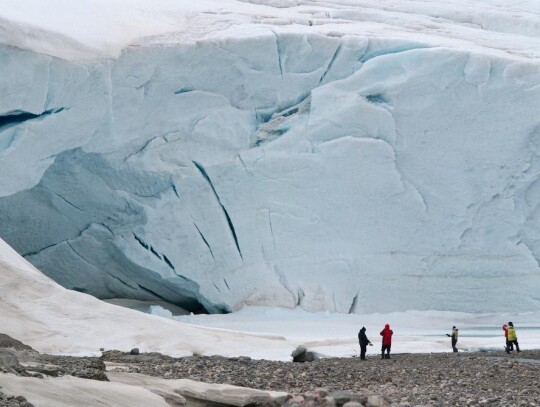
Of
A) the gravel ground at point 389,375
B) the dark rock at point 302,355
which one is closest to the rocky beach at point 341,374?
the gravel ground at point 389,375

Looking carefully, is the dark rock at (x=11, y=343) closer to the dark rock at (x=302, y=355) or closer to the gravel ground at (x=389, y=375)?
the gravel ground at (x=389, y=375)

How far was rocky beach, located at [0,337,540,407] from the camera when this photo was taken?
702 centimetres

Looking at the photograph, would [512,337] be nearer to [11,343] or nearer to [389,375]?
[389,375]

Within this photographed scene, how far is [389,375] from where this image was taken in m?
9.52

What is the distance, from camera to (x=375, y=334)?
14594 millimetres

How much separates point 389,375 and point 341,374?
1.54ft

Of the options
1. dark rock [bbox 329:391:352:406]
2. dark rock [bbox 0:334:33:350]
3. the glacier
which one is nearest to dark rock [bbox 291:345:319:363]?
dark rock [bbox 0:334:33:350]

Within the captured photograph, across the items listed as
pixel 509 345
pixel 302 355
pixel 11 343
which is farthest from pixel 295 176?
pixel 11 343

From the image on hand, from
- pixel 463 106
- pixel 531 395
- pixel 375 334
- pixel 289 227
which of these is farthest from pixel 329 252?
pixel 531 395

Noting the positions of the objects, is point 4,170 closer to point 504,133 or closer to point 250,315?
point 250,315

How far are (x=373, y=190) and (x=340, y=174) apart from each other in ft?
2.06

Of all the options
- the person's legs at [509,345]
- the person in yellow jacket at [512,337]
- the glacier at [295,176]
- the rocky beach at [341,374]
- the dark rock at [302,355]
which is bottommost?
the rocky beach at [341,374]

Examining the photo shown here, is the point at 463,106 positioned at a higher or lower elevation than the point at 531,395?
higher

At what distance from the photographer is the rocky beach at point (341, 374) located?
7016 millimetres
